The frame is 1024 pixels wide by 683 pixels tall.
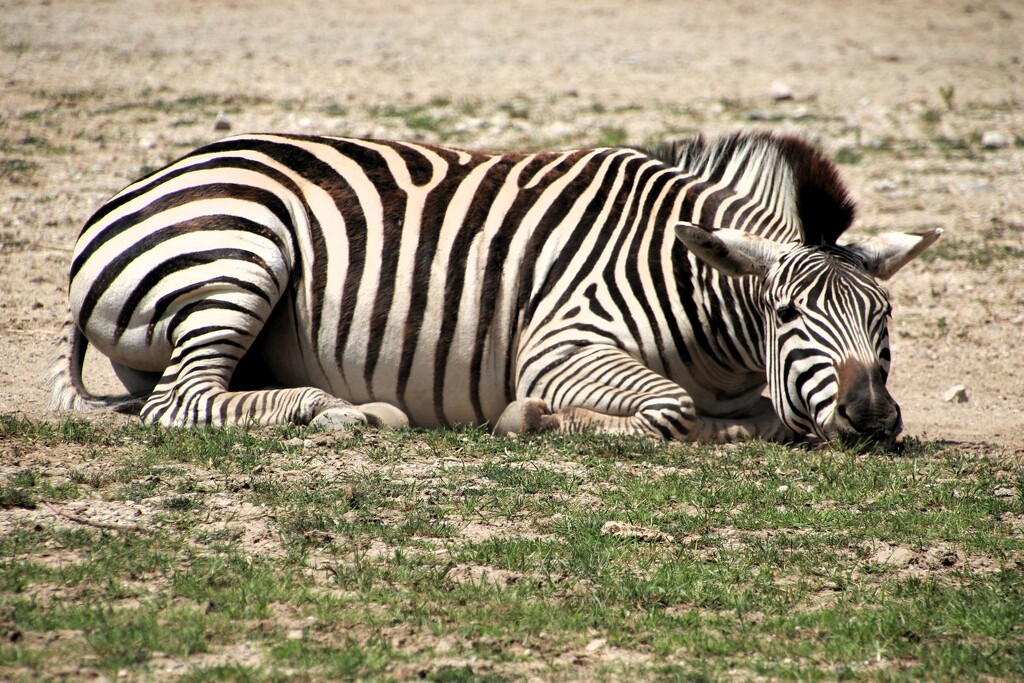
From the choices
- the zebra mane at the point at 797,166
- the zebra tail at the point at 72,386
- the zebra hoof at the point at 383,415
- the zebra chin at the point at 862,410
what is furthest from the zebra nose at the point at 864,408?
the zebra tail at the point at 72,386

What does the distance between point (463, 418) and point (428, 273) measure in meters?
0.85

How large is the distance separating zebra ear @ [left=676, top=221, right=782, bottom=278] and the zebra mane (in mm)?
260

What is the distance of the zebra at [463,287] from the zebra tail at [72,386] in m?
0.01

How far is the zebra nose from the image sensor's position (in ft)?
18.4

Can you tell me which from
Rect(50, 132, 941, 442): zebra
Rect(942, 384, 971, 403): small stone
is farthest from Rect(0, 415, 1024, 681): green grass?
Rect(942, 384, 971, 403): small stone

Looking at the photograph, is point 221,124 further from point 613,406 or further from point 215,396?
point 613,406

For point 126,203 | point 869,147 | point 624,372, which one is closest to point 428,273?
point 624,372

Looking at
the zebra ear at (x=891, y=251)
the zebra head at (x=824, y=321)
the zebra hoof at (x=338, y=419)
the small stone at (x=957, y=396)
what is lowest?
the small stone at (x=957, y=396)

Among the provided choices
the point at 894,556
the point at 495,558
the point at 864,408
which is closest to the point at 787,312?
the point at 864,408

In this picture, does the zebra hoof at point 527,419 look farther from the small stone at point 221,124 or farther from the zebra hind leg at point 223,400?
the small stone at point 221,124

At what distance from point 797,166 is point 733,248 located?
0.80 m

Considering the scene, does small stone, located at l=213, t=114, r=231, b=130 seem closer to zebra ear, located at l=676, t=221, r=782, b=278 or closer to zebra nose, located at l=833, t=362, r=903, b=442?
zebra ear, located at l=676, t=221, r=782, b=278

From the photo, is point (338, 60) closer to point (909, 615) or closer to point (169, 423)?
point (169, 423)

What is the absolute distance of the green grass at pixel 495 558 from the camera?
371cm
